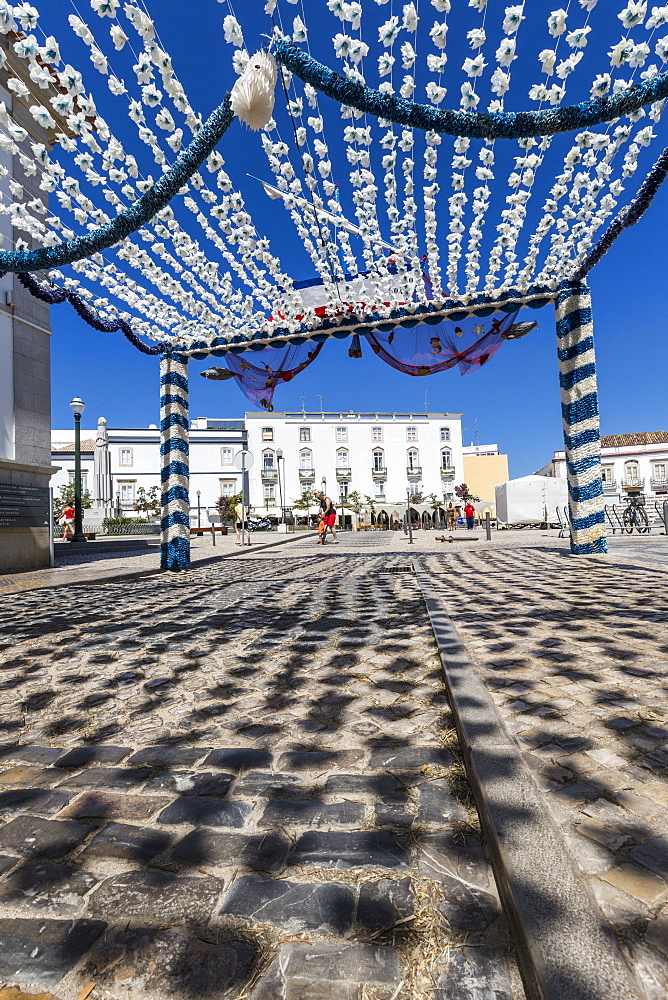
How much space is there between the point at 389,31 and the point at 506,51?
0.86 metres

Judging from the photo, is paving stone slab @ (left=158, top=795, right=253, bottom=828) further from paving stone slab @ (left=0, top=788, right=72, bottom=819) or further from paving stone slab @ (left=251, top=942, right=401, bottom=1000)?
paving stone slab @ (left=251, top=942, right=401, bottom=1000)

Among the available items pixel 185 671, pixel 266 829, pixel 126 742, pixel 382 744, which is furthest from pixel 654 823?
pixel 185 671

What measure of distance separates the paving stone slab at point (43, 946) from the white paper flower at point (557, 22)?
517cm

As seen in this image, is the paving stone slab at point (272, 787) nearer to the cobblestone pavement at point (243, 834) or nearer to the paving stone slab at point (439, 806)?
the cobblestone pavement at point (243, 834)

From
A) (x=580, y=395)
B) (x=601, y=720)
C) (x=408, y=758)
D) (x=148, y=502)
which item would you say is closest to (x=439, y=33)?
(x=601, y=720)

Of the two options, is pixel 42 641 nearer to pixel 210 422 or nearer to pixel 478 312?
pixel 478 312

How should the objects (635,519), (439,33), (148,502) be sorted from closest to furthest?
(439,33), (635,519), (148,502)

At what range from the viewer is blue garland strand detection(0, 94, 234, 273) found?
393cm

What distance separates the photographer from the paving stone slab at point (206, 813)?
164 cm

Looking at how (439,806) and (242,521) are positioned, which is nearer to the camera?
(439,806)

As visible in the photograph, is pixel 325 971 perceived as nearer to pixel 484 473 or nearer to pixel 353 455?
pixel 353 455

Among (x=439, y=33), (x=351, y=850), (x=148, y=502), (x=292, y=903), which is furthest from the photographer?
(x=148, y=502)

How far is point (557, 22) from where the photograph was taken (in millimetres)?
3420

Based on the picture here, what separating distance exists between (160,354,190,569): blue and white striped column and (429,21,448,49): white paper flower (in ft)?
24.2
